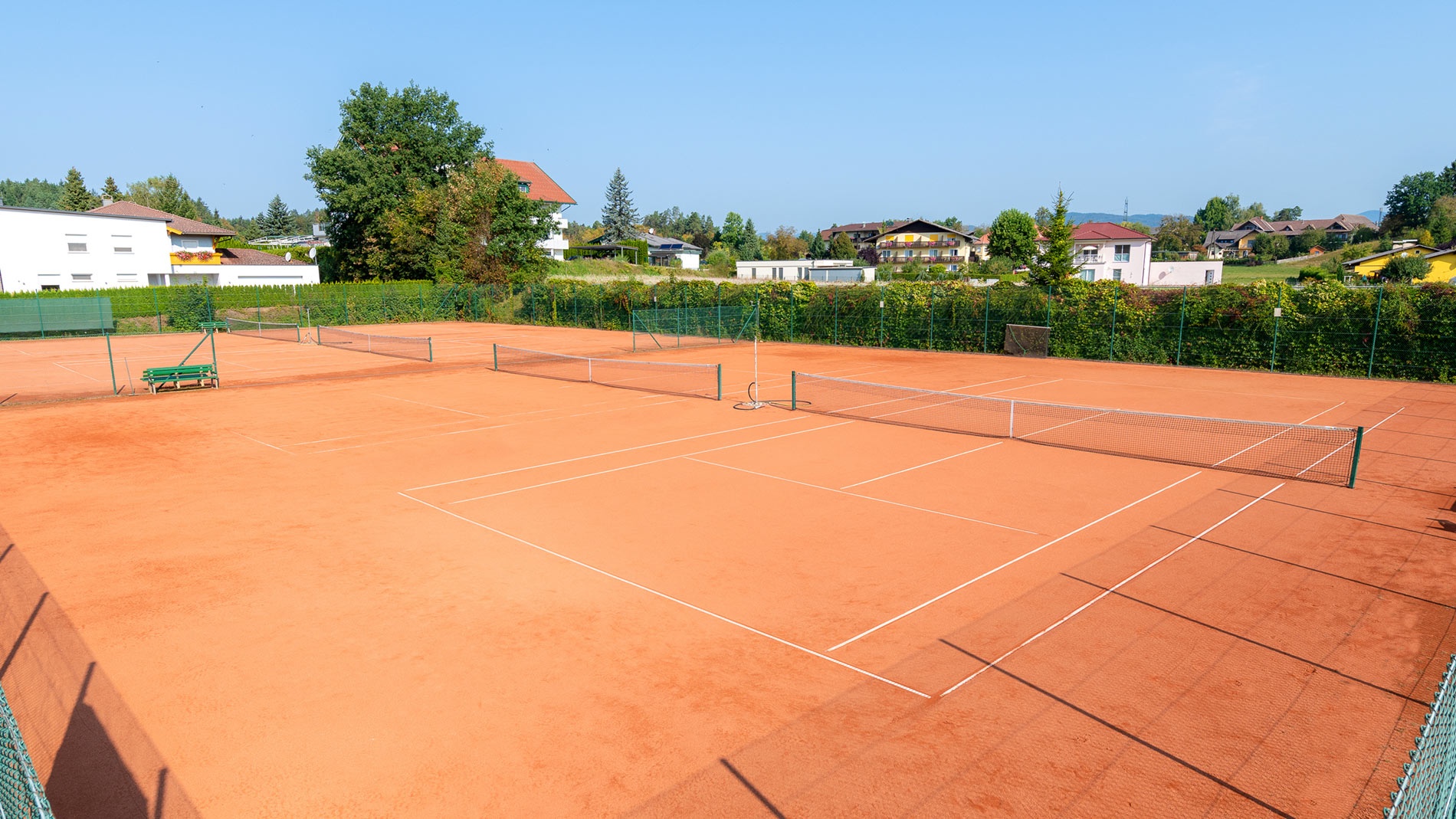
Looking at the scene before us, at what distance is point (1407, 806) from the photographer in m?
3.75

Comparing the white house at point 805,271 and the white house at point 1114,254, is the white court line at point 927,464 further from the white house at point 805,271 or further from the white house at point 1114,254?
the white house at point 1114,254

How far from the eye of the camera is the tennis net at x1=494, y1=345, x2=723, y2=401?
80.1 ft

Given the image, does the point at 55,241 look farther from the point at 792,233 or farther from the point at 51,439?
the point at 792,233

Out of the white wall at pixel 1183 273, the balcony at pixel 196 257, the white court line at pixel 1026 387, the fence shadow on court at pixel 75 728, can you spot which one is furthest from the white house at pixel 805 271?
the fence shadow on court at pixel 75 728

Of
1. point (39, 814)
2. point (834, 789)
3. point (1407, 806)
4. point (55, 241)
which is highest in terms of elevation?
point (55, 241)

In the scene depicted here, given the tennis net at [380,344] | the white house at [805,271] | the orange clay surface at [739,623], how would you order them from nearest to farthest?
the orange clay surface at [739,623], the tennis net at [380,344], the white house at [805,271]

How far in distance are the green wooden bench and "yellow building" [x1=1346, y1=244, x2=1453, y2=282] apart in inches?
2643

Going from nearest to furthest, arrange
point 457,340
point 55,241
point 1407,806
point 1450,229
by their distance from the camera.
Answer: point 1407,806 < point 457,340 < point 55,241 < point 1450,229

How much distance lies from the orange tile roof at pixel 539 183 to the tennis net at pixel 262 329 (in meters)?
47.8

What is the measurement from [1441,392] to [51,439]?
36309 millimetres

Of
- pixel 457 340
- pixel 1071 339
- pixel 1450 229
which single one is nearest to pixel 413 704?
pixel 1071 339

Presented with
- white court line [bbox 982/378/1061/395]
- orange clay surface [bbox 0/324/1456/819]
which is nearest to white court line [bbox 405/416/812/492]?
orange clay surface [bbox 0/324/1456/819]

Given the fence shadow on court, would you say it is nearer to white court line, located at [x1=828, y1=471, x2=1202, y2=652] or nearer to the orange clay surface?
the orange clay surface

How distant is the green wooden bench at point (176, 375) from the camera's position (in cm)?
2322
